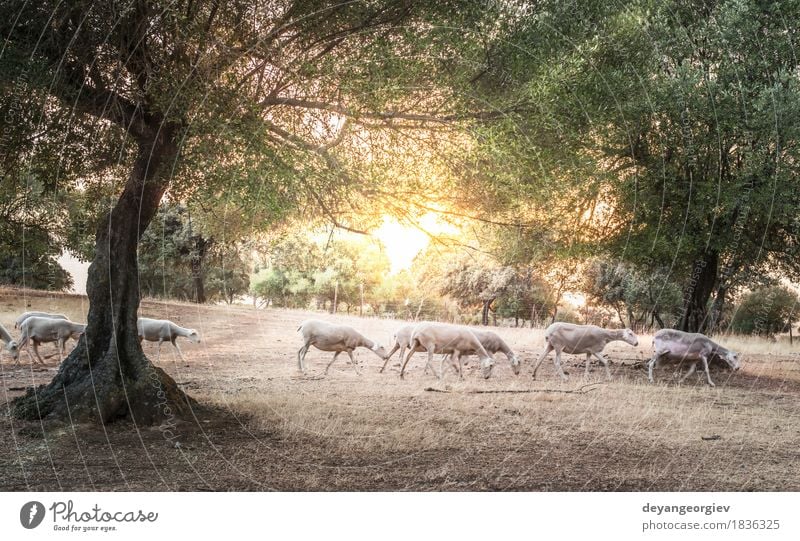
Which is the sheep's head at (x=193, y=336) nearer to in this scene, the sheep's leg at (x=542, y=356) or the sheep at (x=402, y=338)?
the sheep at (x=402, y=338)

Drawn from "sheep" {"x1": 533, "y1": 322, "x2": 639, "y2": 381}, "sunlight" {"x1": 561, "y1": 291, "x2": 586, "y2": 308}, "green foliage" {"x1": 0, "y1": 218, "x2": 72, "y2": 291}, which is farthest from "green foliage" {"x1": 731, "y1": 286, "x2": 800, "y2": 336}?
"green foliage" {"x1": 0, "y1": 218, "x2": 72, "y2": 291}

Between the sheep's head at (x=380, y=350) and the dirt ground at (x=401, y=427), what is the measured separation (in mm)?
199

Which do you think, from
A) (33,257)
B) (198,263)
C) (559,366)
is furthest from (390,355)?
(33,257)

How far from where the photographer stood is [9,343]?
427 inches

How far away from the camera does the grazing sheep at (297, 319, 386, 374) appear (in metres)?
9.98

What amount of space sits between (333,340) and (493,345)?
2.22 metres

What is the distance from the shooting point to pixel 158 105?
802 centimetres

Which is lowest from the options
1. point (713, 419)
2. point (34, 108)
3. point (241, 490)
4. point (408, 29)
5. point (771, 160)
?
point (241, 490)

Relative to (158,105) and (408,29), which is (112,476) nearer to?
(158,105)

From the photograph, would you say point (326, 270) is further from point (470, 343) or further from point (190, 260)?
point (470, 343)

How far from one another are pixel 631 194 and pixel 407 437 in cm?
472

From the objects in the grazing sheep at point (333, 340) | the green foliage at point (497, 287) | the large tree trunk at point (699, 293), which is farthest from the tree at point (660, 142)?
the grazing sheep at point (333, 340)

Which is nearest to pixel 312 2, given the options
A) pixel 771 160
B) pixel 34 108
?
pixel 34 108

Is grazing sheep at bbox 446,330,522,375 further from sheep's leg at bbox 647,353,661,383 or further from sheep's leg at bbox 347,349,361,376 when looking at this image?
sheep's leg at bbox 647,353,661,383
